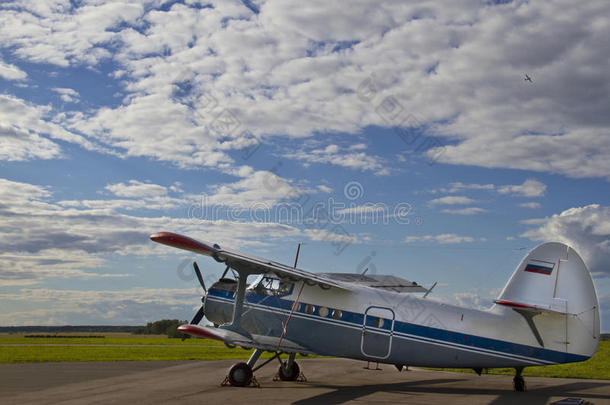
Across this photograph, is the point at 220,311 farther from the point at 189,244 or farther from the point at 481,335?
the point at 481,335

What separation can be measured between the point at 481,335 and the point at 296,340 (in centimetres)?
516

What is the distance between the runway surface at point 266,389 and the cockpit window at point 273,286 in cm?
271

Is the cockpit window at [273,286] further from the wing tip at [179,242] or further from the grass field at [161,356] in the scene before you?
the grass field at [161,356]

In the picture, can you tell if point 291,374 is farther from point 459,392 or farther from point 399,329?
point 459,392

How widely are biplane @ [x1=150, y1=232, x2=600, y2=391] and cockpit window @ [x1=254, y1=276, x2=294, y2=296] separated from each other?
0.03 meters

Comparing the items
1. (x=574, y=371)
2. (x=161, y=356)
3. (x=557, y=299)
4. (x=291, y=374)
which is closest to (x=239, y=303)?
(x=291, y=374)

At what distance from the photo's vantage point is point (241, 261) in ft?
46.6

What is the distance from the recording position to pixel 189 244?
12.5 meters

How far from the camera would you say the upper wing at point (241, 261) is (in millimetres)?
12141

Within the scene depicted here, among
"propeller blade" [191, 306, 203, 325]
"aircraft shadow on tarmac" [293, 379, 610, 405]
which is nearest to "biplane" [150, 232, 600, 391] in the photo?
"aircraft shadow on tarmac" [293, 379, 610, 405]

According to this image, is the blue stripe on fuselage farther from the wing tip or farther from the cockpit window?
the wing tip

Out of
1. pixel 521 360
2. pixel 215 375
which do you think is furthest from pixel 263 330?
pixel 521 360

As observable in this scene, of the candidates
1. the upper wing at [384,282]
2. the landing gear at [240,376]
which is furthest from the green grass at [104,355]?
the landing gear at [240,376]

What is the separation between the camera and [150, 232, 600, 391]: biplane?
1380 cm
